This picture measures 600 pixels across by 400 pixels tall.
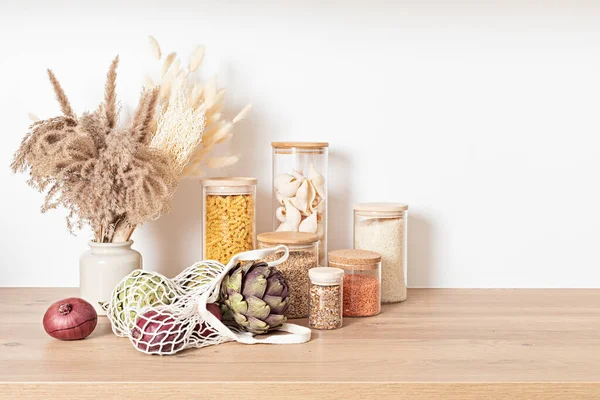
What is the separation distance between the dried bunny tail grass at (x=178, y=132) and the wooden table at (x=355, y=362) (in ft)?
1.08

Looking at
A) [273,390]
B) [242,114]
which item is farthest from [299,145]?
[273,390]

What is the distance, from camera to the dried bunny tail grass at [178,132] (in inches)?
43.4


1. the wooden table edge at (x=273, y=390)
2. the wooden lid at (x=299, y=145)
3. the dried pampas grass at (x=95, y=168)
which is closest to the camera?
the wooden table edge at (x=273, y=390)

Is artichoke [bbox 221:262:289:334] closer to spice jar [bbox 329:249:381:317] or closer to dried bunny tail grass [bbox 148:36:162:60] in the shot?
spice jar [bbox 329:249:381:317]

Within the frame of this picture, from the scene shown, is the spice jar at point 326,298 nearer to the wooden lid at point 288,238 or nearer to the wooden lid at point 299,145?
the wooden lid at point 288,238

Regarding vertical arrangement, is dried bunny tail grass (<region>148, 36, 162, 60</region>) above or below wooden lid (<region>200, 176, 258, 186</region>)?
above

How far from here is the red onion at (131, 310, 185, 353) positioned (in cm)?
87

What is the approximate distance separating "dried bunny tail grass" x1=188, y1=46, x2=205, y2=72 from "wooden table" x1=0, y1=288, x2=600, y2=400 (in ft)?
1.75

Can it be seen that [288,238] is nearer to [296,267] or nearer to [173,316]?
[296,267]

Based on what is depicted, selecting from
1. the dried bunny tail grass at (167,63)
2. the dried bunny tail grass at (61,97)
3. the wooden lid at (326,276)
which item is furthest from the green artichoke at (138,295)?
the dried bunny tail grass at (167,63)

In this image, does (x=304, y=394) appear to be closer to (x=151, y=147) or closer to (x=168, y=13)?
(x=151, y=147)

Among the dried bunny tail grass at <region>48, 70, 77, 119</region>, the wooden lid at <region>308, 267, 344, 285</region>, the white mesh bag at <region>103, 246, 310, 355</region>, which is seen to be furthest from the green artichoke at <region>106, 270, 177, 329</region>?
the dried bunny tail grass at <region>48, 70, 77, 119</region>

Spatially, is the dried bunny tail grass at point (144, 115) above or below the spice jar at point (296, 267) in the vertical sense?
above

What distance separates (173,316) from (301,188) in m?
0.42
